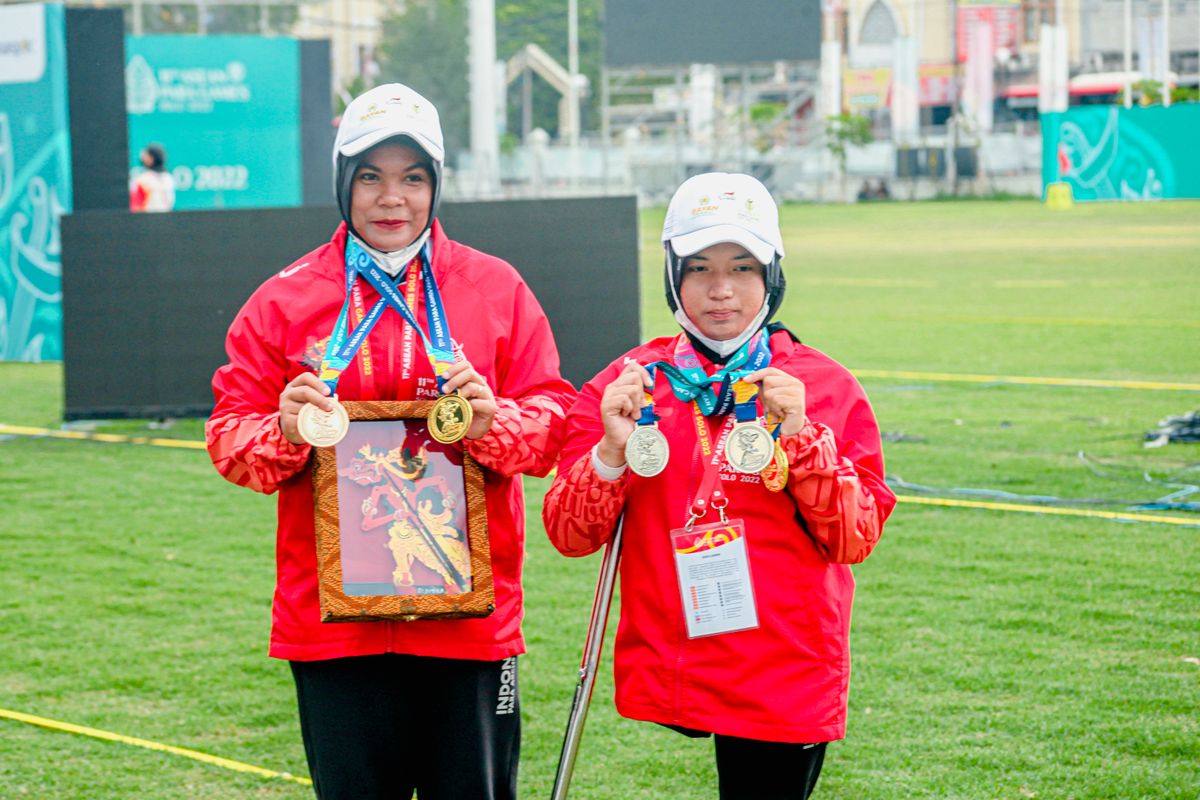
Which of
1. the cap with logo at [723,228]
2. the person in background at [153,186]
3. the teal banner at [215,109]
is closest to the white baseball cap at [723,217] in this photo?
the cap with logo at [723,228]

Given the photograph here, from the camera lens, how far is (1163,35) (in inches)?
2234

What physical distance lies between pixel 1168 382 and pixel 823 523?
11236 mm

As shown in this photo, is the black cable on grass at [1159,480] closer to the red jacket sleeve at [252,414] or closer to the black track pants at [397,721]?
the black track pants at [397,721]

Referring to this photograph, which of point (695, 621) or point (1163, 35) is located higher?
point (1163, 35)

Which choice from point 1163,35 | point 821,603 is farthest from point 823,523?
point 1163,35

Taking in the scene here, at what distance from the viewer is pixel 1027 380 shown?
13.8 metres

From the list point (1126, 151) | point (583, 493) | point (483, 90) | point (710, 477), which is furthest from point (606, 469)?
point (1126, 151)

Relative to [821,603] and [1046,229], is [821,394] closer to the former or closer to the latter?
[821,603]

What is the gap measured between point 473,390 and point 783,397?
593mm

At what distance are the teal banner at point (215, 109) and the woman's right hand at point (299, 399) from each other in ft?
74.3

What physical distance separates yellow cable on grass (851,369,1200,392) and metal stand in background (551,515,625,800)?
10.7m

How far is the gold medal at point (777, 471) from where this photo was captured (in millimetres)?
2955

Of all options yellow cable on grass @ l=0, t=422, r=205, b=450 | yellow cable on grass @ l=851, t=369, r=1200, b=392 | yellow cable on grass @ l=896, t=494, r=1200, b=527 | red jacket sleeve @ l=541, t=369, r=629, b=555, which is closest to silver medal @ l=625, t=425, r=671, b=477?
red jacket sleeve @ l=541, t=369, r=629, b=555

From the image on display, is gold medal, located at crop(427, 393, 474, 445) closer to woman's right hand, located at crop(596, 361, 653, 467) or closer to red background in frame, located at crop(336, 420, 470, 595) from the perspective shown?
red background in frame, located at crop(336, 420, 470, 595)
